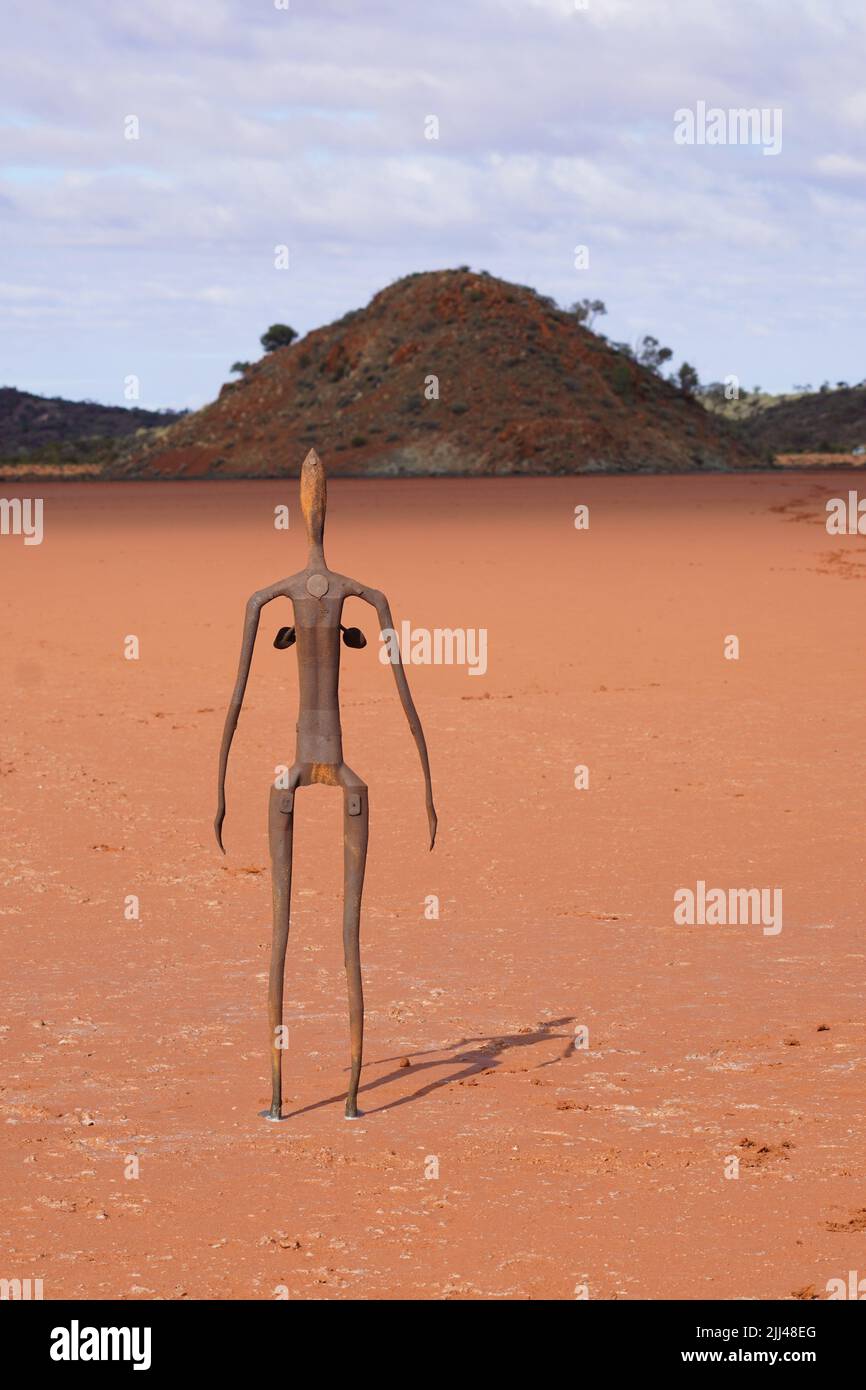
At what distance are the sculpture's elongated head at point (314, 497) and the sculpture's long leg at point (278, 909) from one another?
0.97 meters

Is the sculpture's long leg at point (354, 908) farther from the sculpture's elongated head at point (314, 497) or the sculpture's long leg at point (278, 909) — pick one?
the sculpture's elongated head at point (314, 497)

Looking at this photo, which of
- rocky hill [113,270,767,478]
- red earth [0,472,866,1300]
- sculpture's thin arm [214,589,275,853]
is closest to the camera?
red earth [0,472,866,1300]

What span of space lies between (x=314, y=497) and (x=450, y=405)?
92507 mm

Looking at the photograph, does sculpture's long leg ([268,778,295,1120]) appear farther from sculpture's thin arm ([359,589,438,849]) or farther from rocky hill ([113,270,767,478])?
rocky hill ([113,270,767,478])

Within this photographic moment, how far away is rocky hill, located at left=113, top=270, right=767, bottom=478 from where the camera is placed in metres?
91.9

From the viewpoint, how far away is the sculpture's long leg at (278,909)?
23.4ft

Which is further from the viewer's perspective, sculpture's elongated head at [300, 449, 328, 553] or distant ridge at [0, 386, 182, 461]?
distant ridge at [0, 386, 182, 461]

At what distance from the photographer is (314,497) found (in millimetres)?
6801

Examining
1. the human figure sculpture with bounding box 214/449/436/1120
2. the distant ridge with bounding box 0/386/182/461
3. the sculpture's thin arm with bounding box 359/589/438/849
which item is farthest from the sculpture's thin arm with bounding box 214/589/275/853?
the distant ridge with bounding box 0/386/182/461

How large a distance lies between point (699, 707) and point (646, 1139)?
11.6 m

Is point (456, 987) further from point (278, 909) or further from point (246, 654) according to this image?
point (246, 654)

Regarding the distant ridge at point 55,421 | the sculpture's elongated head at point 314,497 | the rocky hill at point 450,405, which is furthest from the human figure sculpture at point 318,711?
the distant ridge at point 55,421

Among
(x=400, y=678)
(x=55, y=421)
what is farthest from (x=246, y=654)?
(x=55, y=421)

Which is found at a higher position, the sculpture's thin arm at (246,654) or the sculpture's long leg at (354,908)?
the sculpture's thin arm at (246,654)
